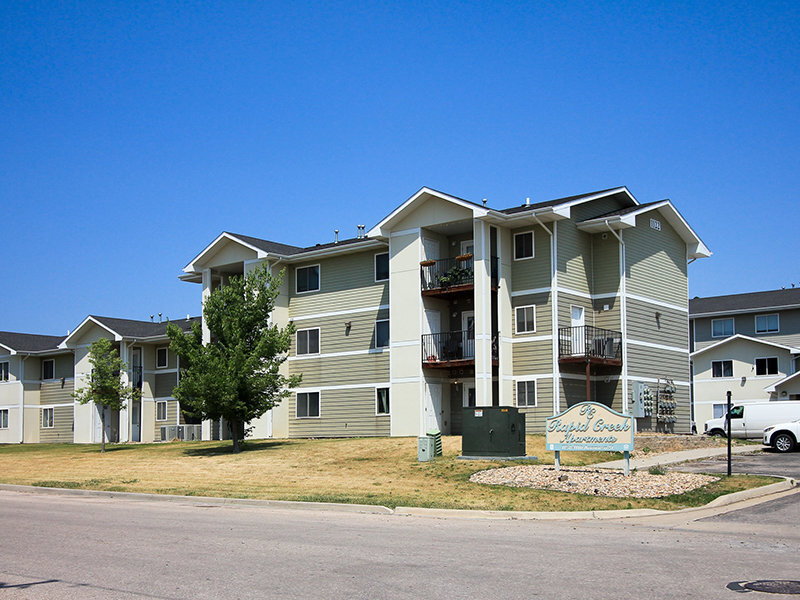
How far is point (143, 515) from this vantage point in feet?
58.2

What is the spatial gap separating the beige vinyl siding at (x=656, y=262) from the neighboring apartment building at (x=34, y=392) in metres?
36.8

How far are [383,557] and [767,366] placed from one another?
48.7 meters

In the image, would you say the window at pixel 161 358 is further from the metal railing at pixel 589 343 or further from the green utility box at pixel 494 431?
the green utility box at pixel 494 431

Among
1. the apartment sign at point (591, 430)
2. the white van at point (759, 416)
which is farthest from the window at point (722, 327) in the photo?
the apartment sign at point (591, 430)

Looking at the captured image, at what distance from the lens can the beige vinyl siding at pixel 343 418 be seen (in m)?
40.2

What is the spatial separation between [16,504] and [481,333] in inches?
786

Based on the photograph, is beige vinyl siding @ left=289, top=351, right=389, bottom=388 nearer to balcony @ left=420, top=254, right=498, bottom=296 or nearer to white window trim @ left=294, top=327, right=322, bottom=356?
white window trim @ left=294, top=327, right=322, bottom=356

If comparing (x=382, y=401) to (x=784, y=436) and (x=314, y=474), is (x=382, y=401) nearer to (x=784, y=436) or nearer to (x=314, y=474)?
(x=314, y=474)

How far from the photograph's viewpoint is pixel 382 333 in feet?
133

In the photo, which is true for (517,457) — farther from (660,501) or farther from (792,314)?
(792,314)

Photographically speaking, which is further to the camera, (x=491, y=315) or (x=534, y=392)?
(x=491, y=315)

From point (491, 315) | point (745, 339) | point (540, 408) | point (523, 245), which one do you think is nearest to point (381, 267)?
point (491, 315)

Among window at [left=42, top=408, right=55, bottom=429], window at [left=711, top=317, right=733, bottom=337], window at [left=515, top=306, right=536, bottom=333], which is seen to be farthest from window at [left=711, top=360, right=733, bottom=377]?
window at [left=42, top=408, right=55, bottom=429]

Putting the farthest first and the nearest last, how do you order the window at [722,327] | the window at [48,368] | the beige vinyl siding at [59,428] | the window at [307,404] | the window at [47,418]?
the window at [722,327]
the window at [48,368]
the window at [47,418]
the beige vinyl siding at [59,428]
the window at [307,404]
